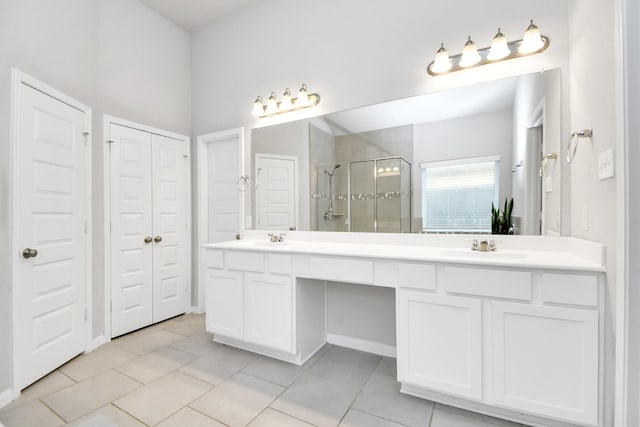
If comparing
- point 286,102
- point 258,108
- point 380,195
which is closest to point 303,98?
point 286,102

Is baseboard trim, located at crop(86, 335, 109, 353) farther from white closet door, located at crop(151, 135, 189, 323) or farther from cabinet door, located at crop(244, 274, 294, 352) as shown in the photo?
cabinet door, located at crop(244, 274, 294, 352)

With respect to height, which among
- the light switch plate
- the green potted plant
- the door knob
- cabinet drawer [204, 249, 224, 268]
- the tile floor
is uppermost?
the light switch plate

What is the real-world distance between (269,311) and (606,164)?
210 centimetres

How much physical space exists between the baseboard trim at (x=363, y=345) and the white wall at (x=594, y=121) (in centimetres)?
126

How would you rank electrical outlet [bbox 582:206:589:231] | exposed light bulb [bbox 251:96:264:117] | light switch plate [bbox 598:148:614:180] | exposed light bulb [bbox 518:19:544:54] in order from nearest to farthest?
light switch plate [bbox 598:148:614:180] < electrical outlet [bbox 582:206:589:231] < exposed light bulb [bbox 518:19:544:54] < exposed light bulb [bbox 251:96:264:117]

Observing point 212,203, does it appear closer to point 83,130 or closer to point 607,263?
point 83,130

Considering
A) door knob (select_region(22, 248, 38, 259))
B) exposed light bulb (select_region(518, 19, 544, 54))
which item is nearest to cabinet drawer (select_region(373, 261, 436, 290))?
exposed light bulb (select_region(518, 19, 544, 54))

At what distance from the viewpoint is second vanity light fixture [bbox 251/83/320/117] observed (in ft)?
8.49

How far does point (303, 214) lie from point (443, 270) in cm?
139

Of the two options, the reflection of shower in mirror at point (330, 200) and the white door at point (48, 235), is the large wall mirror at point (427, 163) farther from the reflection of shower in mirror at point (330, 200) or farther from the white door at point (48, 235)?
the white door at point (48, 235)

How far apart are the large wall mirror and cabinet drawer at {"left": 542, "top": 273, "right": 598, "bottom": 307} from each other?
21.6 inches

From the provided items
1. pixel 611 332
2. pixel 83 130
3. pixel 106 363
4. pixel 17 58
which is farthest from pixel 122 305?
pixel 611 332

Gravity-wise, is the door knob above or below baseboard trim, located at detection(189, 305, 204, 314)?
above

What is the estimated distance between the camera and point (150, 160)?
9.87 ft
